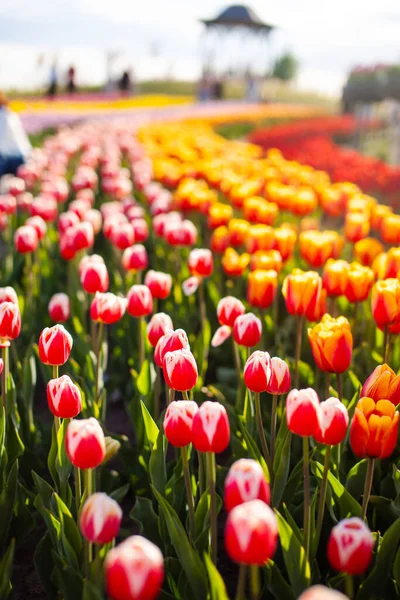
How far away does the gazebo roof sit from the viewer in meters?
40.2

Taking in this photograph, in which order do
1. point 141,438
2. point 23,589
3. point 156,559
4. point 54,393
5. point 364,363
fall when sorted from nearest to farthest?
point 156,559 → point 54,393 → point 23,589 → point 141,438 → point 364,363

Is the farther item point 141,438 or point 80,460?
point 141,438

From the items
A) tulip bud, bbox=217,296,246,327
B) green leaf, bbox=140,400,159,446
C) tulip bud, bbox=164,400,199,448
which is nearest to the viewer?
tulip bud, bbox=164,400,199,448

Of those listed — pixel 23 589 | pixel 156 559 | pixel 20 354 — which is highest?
pixel 156 559

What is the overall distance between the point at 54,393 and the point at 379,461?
1260 mm

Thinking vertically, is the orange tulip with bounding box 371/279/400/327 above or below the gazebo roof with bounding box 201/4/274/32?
below

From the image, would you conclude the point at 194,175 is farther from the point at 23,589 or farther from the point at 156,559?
the point at 156,559

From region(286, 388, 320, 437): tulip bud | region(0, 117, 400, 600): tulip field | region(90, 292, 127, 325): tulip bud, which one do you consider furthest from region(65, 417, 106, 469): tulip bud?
region(90, 292, 127, 325): tulip bud

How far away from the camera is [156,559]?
50.7 inches

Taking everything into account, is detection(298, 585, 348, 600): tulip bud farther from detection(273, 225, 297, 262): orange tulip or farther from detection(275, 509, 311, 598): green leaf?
detection(273, 225, 297, 262): orange tulip

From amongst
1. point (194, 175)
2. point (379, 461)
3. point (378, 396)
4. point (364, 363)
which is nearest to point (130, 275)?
point (364, 363)

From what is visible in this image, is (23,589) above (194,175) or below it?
below

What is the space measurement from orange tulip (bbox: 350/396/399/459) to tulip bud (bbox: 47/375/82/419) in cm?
74

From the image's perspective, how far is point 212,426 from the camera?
176 cm
